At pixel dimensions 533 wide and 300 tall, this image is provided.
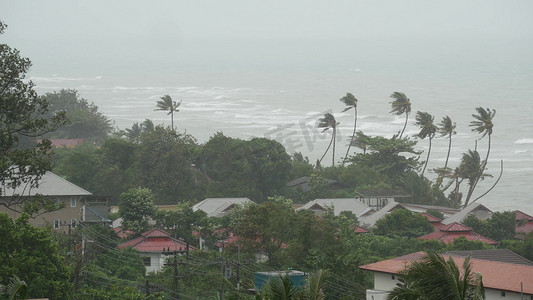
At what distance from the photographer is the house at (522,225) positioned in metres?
61.2

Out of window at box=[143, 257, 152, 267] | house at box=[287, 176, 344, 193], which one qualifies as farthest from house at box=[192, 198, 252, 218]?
window at box=[143, 257, 152, 267]

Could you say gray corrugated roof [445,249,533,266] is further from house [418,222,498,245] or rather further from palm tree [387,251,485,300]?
palm tree [387,251,485,300]

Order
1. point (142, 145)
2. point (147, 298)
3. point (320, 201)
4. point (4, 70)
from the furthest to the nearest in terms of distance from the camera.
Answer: point (142, 145) → point (320, 201) → point (147, 298) → point (4, 70)

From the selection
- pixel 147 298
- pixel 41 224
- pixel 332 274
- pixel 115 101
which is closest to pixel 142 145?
pixel 41 224

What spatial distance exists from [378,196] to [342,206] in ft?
21.0

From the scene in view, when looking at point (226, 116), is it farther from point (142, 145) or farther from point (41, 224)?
point (41, 224)

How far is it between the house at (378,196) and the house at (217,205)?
10.1 metres

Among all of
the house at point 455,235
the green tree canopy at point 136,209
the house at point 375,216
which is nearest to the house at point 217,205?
the green tree canopy at point 136,209

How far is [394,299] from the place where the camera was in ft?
60.4

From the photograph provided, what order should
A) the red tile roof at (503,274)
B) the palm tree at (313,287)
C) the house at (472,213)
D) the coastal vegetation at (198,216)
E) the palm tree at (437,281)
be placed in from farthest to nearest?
the house at (472,213)
the red tile roof at (503,274)
the coastal vegetation at (198,216)
the palm tree at (313,287)
the palm tree at (437,281)

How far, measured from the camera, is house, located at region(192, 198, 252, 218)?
214ft

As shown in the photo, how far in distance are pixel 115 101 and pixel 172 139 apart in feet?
315

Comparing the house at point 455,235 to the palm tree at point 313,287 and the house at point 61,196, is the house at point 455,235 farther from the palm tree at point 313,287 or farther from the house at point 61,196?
the palm tree at point 313,287

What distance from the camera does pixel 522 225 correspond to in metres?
63.4
